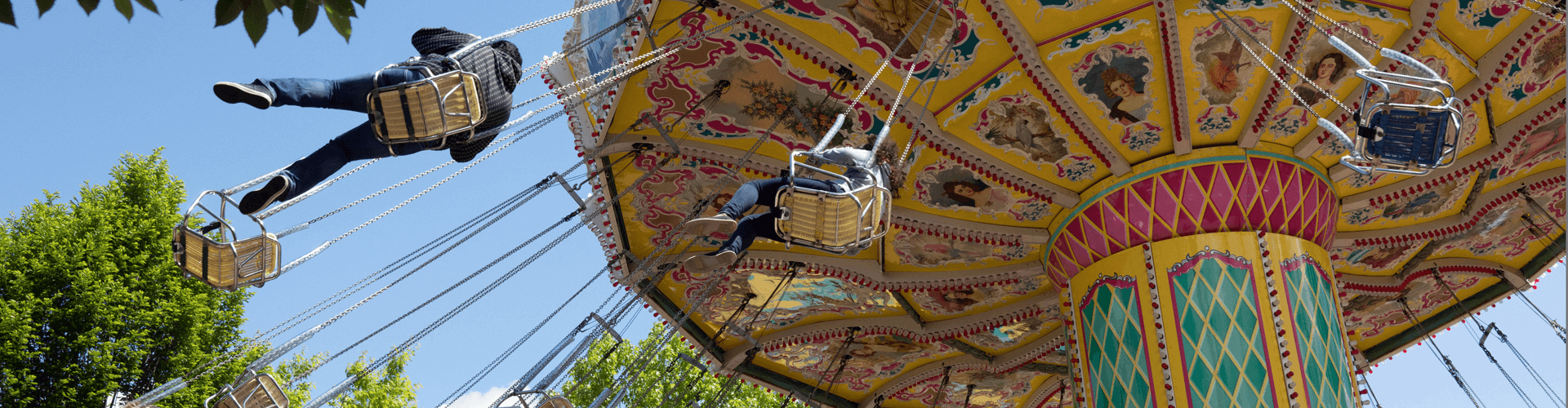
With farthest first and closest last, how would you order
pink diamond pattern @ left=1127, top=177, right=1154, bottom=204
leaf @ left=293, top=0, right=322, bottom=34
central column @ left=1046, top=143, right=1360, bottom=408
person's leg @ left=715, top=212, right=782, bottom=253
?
pink diamond pattern @ left=1127, top=177, right=1154, bottom=204, central column @ left=1046, top=143, right=1360, bottom=408, person's leg @ left=715, top=212, right=782, bottom=253, leaf @ left=293, top=0, right=322, bottom=34

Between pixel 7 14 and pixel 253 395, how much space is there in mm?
6072

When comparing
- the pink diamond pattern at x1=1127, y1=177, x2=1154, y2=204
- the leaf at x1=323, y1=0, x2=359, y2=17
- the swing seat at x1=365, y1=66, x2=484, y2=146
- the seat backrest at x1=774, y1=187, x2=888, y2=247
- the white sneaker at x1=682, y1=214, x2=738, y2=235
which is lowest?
the leaf at x1=323, y1=0, x2=359, y2=17

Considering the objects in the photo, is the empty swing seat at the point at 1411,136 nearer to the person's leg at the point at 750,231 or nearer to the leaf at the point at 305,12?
the person's leg at the point at 750,231

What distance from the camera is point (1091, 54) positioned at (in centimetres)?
899

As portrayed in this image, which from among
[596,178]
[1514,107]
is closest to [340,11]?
[596,178]

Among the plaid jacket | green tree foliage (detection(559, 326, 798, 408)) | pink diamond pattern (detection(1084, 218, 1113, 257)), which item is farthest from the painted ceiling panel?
green tree foliage (detection(559, 326, 798, 408))

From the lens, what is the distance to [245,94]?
18.3ft

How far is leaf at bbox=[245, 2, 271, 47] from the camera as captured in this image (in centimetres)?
322

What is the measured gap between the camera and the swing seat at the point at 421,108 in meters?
6.23

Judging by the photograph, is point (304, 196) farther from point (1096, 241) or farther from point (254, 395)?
point (1096, 241)

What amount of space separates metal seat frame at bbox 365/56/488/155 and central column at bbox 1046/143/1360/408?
221 inches

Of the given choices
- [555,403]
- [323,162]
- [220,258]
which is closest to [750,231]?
[323,162]

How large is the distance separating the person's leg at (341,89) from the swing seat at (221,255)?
1.15 m

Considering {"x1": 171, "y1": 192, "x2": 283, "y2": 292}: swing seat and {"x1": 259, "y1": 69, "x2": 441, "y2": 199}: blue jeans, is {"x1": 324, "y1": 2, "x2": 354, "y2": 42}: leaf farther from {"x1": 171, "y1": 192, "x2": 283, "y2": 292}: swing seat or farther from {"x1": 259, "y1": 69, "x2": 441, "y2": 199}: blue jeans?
{"x1": 171, "y1": 192, "x2": 283, "y2": 292}: swing seat
